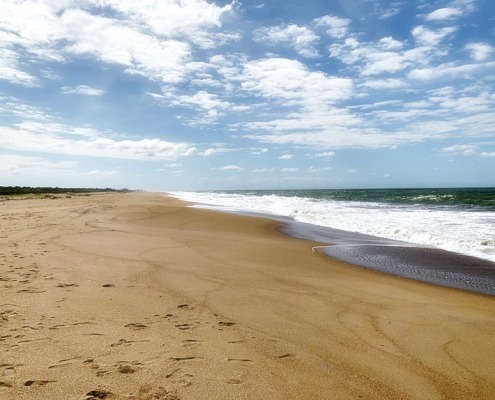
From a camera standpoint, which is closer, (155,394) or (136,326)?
(155,394)

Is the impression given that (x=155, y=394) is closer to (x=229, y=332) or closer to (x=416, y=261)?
(x=229, y=332)

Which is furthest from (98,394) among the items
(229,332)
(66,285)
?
(66,285)

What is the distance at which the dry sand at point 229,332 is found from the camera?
3.40m

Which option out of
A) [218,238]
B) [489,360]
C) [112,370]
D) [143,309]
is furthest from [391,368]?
[218,238]

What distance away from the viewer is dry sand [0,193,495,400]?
3.40m

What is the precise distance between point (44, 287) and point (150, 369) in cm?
337

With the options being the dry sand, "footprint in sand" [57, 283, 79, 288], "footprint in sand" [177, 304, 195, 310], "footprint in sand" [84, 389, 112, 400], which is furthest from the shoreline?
"footprint in sand" [84, 389, 112, 400]

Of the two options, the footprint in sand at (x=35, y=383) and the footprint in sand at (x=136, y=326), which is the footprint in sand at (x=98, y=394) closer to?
the footprint in sand at (x=35, y=383)

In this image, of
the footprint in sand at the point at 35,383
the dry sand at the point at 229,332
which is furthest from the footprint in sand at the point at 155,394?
the footprint in sand at the point at 35,383

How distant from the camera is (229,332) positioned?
180 inches

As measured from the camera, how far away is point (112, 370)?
11.4 feet

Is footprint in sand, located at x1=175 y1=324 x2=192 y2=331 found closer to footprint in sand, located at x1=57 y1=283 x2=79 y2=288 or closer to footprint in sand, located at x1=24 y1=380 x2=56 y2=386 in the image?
footprint in sand, located at x1=24 y1=380 x2=56 y2=386

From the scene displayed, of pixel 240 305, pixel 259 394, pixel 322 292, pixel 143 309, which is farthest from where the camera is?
pixel 322 292

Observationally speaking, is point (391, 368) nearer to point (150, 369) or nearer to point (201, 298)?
point (150, 369)
